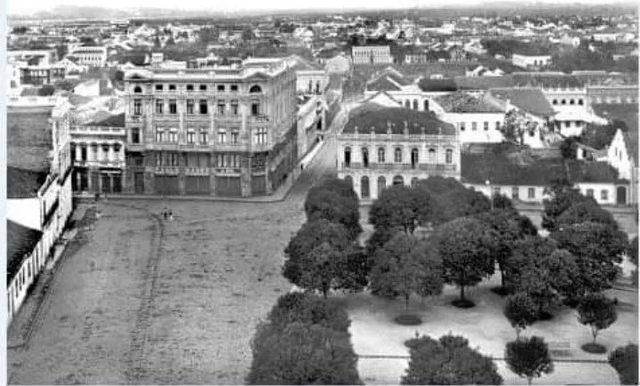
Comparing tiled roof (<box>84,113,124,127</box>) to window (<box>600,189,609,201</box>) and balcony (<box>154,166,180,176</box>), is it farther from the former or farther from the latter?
window (<box>600,189,609,201</box>)

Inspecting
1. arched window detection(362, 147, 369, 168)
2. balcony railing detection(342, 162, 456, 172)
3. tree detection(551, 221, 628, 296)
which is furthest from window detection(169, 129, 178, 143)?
tree detection(551, 221, 628, 296)

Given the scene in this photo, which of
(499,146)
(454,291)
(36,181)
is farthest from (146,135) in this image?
(454,291)

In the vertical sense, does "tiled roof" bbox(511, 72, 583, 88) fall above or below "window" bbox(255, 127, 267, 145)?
above

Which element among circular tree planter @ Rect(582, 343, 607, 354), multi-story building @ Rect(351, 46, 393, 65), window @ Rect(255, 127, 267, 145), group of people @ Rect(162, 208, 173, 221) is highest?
multi-story building @ Rect(351, 46, 393, 65)

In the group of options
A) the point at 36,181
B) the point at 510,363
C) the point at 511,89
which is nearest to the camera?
the point at 510,363

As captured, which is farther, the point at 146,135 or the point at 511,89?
the point at 511,89

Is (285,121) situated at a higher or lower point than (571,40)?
lower

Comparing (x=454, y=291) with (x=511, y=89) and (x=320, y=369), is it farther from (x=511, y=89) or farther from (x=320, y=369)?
(x=511, y=89)

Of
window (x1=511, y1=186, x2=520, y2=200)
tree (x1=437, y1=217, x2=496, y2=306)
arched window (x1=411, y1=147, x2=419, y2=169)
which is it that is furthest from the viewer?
arched window (x1=411, y1=147, x2=419, y2=169)
